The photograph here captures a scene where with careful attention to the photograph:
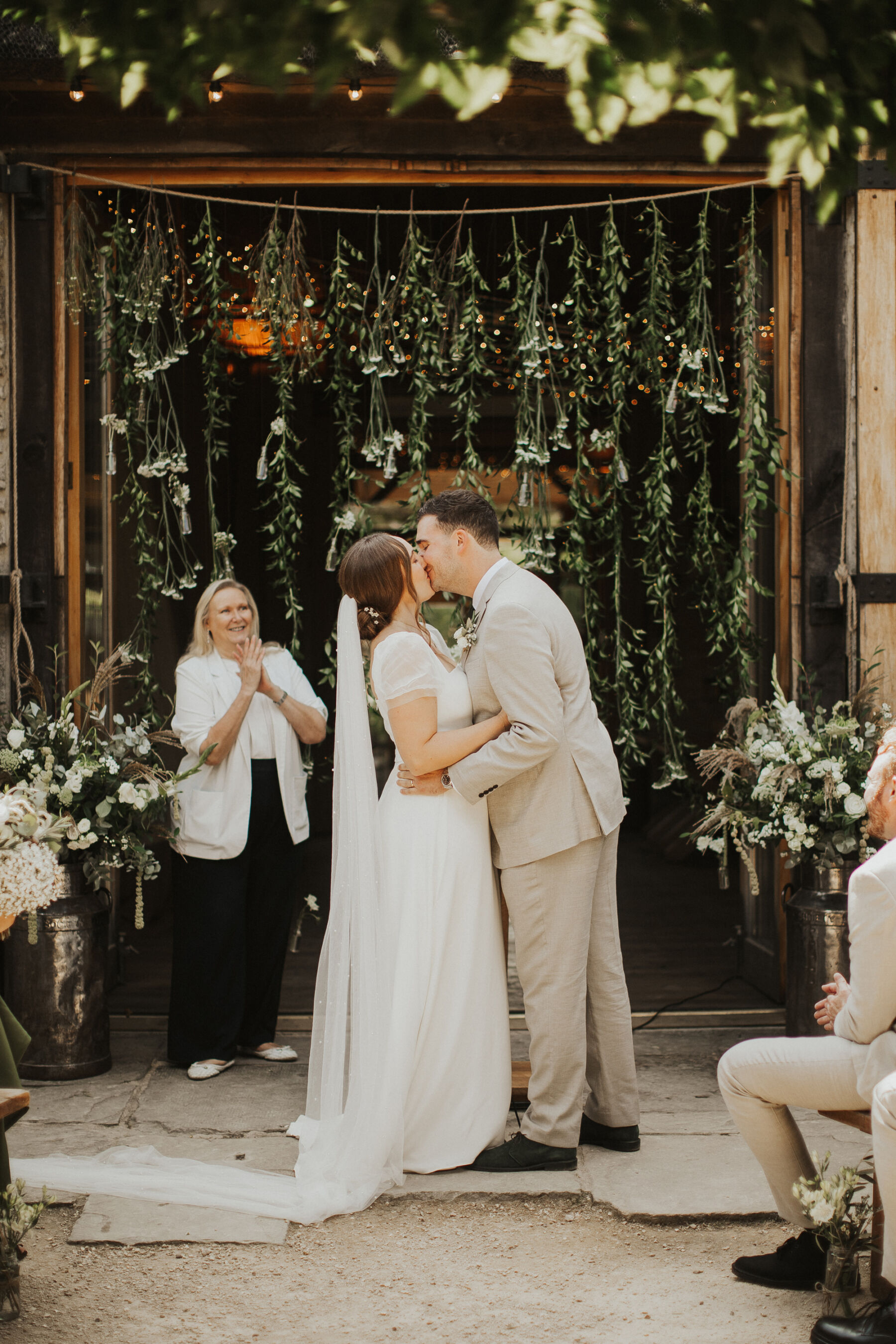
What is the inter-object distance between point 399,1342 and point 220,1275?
0.54 meters

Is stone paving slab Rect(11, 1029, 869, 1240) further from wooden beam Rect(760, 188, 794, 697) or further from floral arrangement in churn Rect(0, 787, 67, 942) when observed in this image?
wooden beam Rect(760, 188, 794, 697)

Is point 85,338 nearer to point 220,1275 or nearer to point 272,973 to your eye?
point 272,973

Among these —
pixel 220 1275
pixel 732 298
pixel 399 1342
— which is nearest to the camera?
pixel 399 1342

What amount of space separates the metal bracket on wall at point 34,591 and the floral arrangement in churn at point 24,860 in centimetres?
187

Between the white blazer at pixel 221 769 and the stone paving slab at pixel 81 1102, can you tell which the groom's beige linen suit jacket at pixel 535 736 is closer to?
the white blazer at pixel 221 769

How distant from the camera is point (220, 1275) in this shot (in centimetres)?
289

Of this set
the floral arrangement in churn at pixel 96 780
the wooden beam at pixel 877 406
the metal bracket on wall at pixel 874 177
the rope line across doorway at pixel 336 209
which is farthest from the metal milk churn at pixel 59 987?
the metal bracket on wall at pixel 874 177

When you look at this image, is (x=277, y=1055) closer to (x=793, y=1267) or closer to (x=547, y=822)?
(x=547, y=822)

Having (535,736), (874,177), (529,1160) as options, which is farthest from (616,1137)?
(874,177)

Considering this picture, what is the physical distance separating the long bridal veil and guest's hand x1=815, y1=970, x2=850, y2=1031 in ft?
4.01

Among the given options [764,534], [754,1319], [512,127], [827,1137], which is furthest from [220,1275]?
[512,127]

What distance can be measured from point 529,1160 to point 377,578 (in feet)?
5.67

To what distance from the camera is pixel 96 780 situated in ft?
13.7

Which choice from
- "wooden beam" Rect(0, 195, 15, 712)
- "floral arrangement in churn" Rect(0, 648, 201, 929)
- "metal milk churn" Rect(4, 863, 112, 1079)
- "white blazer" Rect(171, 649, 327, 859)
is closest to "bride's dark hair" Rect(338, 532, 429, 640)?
"white blazer" Rect(171, 649, 327, 859)
